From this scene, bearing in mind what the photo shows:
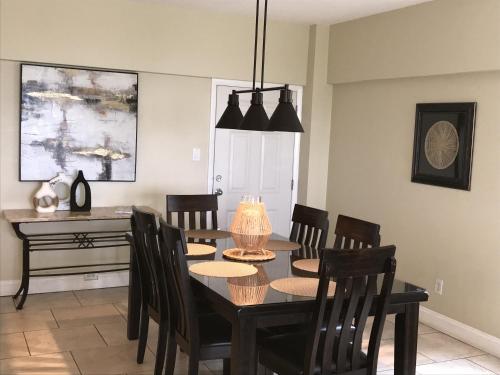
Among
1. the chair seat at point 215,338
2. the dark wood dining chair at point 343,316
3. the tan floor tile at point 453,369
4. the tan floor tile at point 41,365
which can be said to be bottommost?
the tan floor tile at point 41,365

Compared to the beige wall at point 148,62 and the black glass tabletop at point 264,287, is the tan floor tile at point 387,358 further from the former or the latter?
the beige wall at point 148,62

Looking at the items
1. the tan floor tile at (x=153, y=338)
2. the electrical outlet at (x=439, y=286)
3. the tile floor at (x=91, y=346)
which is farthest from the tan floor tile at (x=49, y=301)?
the electrical outlet at (x=439, y=286)

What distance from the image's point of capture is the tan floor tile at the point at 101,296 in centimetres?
474

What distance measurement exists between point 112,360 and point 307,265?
134 centimetres

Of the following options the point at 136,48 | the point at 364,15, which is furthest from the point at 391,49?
the point at 136,48

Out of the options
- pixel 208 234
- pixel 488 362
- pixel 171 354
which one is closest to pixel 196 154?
pixel 208 234

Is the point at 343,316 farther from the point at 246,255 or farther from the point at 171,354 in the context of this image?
the point at 171,354

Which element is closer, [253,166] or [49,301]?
[49,301]

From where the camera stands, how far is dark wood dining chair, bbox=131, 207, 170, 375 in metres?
3.04

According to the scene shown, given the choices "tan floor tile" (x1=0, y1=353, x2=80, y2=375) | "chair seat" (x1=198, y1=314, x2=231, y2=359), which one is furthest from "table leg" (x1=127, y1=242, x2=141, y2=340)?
"chair seat" (x1=198, y1=314, x2=231, y2=359)

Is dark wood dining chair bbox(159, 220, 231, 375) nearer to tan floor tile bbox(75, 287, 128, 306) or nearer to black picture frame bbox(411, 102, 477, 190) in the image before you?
tan floor tile bbox(75, 287, 128, 306)

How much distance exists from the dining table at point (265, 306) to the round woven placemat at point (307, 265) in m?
0.04

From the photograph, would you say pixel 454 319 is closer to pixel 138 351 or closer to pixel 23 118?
pixel 138 351

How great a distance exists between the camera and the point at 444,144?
438 centimetres
